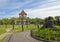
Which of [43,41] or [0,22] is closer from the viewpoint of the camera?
[43,41]

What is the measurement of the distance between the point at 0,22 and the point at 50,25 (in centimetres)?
9320

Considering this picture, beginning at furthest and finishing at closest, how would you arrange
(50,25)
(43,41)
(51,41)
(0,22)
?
(0,22)
(50,25)
(43,41)
(51,41)

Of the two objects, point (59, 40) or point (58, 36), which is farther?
point (58, 36)

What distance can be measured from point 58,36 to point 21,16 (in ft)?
78.3

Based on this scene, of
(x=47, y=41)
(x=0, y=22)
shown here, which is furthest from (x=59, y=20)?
(x=0, y=22)

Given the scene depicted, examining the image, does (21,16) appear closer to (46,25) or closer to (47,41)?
(46,25)

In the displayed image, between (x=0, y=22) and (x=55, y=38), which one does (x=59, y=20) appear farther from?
(x=0, y=22)

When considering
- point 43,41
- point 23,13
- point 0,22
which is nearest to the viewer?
point 43,41

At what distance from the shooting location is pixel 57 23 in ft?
151

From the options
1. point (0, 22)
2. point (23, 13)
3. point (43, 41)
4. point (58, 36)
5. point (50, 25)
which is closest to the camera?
point (43, 41)

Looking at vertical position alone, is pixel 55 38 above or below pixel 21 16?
below

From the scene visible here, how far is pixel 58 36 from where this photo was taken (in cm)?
2272

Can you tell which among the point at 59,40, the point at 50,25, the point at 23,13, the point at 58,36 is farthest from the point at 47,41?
the point at 23,13

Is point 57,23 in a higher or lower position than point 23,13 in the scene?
lower
